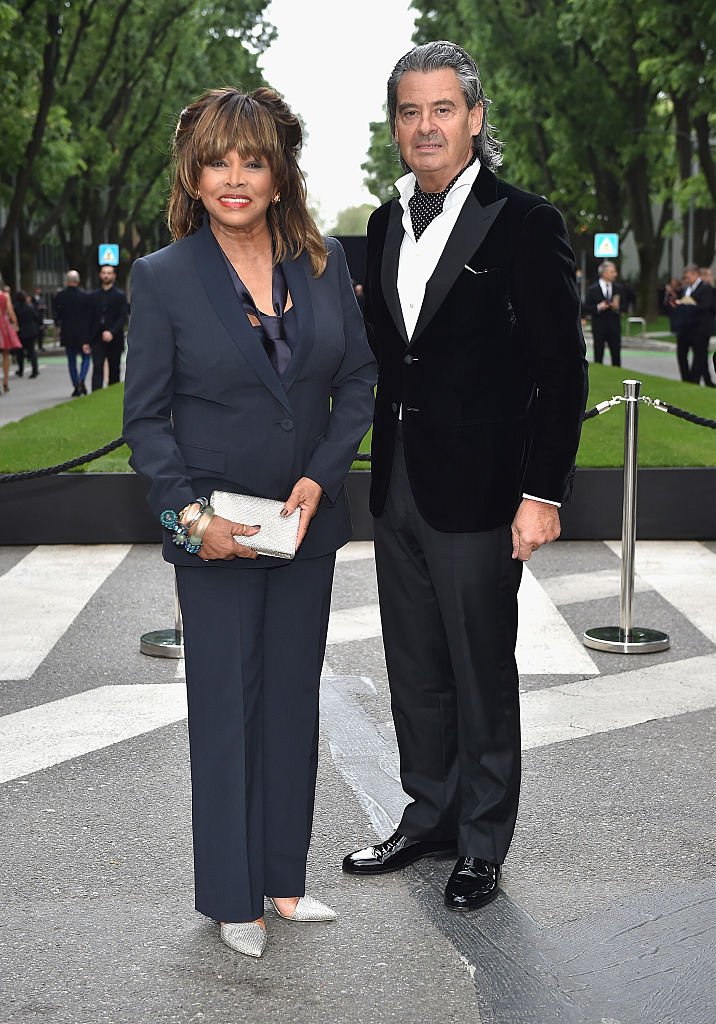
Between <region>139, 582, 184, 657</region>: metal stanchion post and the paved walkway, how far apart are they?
107 millimetres

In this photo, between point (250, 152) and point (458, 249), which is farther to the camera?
point (458, 249)

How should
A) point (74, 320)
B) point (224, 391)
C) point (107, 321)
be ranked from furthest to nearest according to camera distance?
point (74, 320)
point (107, 321)
point (224, 391)

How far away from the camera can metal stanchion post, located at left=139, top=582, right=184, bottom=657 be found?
7238mm

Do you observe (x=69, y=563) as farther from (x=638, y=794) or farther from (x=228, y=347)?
(x=228, y=347)

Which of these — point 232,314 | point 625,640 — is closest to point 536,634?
point 625,640

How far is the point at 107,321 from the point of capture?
2261 centimetres

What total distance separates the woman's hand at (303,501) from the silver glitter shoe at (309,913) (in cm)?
104

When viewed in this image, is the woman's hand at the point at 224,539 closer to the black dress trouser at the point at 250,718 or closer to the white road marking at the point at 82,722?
the black dress trouser at the point at 250,718

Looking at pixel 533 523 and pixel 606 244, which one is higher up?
pixel 606 244

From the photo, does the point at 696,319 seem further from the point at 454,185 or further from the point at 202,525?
the point at 202,525

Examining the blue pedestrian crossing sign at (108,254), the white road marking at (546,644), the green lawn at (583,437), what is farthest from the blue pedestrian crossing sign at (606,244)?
the white road marking at (546,644)

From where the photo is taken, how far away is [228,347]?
12.0ft

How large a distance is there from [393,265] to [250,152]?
2.46 feet

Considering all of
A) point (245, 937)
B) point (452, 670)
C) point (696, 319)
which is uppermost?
point (452, 670)
